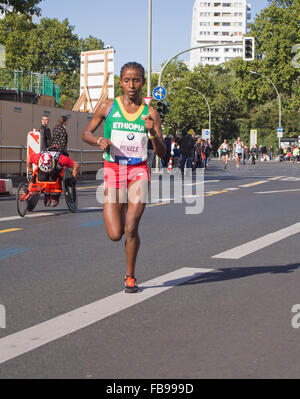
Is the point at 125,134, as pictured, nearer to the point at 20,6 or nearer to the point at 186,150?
the point at 20,6

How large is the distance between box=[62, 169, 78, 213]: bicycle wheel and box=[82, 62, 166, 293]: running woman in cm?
649

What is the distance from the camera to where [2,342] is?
4.31 m

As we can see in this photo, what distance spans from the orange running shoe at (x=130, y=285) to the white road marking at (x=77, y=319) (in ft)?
0.17

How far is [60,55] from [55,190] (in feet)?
259

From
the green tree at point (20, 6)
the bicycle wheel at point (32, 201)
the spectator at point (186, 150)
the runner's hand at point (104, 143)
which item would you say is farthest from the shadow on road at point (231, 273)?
the spectator at point (186, 150)

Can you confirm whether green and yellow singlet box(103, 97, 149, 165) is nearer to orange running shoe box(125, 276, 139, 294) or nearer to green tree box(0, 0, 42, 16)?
orange running shoe box(125, 276, 139, 294)

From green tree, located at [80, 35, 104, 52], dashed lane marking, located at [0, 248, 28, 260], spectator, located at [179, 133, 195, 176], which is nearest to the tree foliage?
green tree, located at [80, 35, 104, 52]

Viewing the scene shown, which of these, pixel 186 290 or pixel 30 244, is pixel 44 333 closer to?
pixel 186 290

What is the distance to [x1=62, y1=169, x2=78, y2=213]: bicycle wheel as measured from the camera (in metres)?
12.4

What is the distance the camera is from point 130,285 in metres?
5.83

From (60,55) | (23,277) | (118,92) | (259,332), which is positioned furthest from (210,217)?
(118,92)

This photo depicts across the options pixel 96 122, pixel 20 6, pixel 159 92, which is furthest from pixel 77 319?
pixel 159 92

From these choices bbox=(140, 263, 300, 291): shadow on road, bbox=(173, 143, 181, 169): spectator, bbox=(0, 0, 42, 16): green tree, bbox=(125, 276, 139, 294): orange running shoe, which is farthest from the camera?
bbox=(173, 143, 181, 169): spectator
